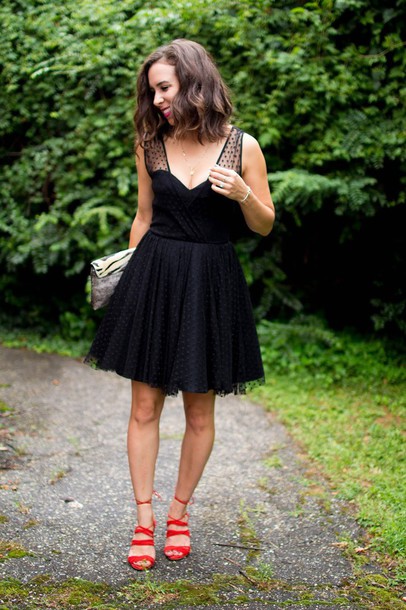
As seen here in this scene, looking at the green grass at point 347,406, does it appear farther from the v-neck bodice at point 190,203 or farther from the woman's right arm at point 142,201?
the woman's right arm at point 142,201

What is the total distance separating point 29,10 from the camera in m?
5.59

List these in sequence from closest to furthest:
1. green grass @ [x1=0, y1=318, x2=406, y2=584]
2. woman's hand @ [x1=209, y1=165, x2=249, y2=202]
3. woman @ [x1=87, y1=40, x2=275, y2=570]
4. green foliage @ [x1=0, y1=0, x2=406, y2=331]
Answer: woman's hand @ [x1=209, y1=165, x2=249, y2=202] < woman @ [x1=87, y1=40, x2=275, y2=570] < green grass @ [x1=0, y1=318, x2=406, y2=584] < green foliage @ [x1=0, y1=0, x2=406, y2=331]

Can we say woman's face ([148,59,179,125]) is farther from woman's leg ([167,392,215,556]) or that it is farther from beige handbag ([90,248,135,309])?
woman's leg ([167,392,215,556])

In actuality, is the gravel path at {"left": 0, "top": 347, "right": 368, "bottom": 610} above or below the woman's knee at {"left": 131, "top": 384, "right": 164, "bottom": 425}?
below

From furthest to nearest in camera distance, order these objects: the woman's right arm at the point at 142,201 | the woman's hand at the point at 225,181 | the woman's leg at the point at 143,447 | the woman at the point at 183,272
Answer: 1. the woman's right arm at the point at 142,201
2. the woman's leg at the point at 143,447
3. the woman at the point at 183,272
4. the woman's hand at the point at 225,181

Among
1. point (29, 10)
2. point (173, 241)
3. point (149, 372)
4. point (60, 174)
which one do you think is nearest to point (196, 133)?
point (173, 241)

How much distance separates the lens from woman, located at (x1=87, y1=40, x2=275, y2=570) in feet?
Answer: 8.43

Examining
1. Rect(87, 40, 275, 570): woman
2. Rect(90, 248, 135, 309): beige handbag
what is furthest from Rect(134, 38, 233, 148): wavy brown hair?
Result: Rect(90, 248, 135, 309): beige handbag

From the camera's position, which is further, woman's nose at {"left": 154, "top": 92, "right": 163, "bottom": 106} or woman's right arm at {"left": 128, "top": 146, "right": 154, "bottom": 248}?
woman's right arm at {"left": 128, "top": 146, "right": 154, "bottom": 248}

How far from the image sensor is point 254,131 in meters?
5.18

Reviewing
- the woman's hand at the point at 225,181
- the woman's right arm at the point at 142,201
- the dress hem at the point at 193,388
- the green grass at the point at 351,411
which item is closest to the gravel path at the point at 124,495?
the green grass at the point at 351,411

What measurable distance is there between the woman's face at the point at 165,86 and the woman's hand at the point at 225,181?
30 centimetres

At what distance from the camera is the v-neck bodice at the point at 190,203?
260 cm

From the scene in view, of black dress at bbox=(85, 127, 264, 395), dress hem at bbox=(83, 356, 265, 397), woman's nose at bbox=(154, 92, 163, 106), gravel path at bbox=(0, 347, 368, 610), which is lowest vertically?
gravel path at bbox=(0, 347, 368, 610)
